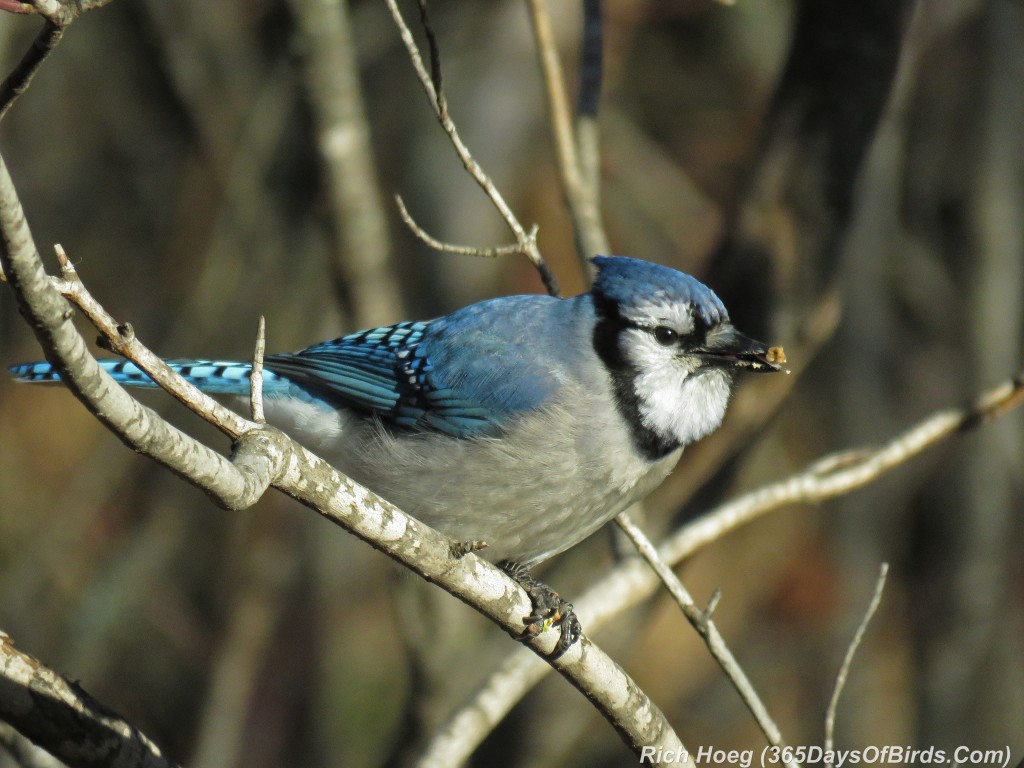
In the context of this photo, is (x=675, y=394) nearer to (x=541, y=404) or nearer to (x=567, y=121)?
(x=541, y=404)

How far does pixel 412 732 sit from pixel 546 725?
606 millimetres

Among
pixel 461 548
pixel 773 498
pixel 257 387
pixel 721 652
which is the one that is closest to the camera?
pixel 257 387

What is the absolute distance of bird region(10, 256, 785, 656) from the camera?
137 inches

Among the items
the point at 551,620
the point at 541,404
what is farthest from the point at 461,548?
the point at 541,404

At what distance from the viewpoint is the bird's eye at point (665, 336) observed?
11.5ft

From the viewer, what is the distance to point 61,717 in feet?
7.56

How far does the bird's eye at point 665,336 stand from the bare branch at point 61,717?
6.24 feet

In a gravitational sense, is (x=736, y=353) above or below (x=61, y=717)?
above

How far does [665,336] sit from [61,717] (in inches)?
79.7

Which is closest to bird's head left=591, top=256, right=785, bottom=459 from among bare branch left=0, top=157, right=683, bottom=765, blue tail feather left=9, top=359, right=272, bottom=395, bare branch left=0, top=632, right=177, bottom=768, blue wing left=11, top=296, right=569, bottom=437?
blue wing left=11, top=296, right=569, bottom=437

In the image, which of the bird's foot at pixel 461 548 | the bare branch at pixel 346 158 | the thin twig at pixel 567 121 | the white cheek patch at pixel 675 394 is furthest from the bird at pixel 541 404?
the bare branch at pixel 346 158

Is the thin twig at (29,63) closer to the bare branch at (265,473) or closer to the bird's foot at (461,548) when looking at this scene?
the bare branch at (265,473)

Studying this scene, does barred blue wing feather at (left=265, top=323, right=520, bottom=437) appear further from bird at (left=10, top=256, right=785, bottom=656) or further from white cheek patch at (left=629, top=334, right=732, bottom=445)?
white cheek patch at (left=629, top=334, right=732, bottom=445)

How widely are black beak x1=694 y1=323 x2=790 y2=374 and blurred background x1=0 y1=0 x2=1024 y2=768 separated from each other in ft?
3.37
